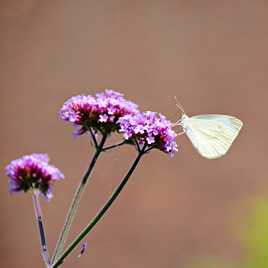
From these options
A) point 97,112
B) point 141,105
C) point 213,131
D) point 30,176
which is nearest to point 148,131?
point 97,112

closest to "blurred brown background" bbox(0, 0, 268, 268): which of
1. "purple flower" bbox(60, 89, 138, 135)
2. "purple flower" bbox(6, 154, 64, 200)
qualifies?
"purple flower" bbox(60, 89, 138, 135)

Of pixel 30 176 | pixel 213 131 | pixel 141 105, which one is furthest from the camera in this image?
pixel 141 105

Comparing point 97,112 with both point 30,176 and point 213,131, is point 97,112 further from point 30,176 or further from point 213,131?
point 213,131

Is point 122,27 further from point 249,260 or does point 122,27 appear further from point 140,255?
point 249,260

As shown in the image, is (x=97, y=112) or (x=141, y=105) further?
(x=141, y=105)

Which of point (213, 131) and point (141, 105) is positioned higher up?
point (141, 105)

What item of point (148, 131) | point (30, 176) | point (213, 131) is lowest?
point (30, 176)

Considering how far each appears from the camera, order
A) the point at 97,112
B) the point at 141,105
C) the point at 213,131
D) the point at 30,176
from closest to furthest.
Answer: the point at 30,176 < the point at 97,112 < the point at 213,131 < the point at 141,105

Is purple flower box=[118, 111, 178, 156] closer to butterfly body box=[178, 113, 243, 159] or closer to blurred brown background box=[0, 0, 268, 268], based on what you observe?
butterfly body box=[178, 113, 243, 159]

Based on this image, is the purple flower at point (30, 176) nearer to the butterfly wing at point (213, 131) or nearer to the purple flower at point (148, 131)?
the purple flower at point (148, 131)
